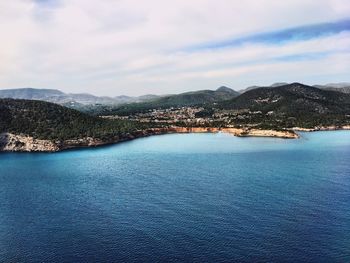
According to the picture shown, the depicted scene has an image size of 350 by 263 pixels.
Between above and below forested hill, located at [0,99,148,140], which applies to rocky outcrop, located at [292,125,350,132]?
below

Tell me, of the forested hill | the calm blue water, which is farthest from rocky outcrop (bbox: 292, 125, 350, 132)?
the forested hill

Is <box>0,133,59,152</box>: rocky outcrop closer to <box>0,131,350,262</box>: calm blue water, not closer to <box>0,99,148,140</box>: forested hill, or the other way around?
<box>0,99,148,140</box>: forested hill

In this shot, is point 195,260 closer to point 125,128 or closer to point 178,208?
point 178,208

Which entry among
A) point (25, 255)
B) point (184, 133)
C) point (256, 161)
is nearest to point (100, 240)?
point (25, 255)

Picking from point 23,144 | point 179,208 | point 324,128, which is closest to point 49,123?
point 23,144

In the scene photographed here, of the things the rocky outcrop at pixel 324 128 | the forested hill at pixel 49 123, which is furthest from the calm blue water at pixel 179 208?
the rocky outcrop at pixel 324 128

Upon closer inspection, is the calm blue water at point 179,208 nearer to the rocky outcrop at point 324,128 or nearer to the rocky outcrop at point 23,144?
the rocky outcrop at point 23,144
